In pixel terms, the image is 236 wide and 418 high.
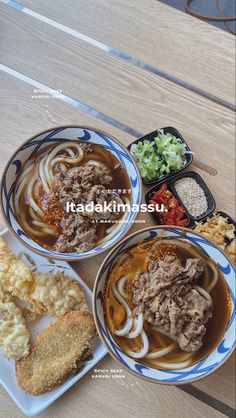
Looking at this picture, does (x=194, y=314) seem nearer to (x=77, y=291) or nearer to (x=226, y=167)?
(x=77, y=291)

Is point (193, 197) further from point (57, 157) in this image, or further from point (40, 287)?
point (40, 287)

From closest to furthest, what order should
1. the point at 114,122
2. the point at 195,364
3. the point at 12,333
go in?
the point at 195,364
the point at 12,333
the point at 114,122

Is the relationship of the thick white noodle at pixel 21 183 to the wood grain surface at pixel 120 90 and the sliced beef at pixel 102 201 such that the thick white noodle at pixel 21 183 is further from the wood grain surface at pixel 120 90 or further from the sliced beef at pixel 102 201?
the wood grain surface at pixel 120 90

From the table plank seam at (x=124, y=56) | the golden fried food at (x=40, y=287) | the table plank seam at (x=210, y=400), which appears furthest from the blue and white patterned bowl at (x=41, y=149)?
the table plank seam at (x=210, y=400)

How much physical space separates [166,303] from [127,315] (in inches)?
5.4

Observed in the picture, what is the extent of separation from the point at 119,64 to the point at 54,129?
0.39m

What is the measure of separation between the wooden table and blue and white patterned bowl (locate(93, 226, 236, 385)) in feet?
0.53

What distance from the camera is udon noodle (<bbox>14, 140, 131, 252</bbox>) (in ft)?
4.83

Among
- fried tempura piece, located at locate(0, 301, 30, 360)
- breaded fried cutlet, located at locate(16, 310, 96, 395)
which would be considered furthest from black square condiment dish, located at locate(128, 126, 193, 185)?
fried tempura piece, located at locate(0, 301, 30, 360)

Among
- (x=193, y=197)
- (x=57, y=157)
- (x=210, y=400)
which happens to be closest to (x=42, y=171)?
(x=57, y=157)

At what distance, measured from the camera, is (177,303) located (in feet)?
4.57

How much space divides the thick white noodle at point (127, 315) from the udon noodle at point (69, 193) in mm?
166

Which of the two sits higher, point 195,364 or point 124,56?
point 124,56

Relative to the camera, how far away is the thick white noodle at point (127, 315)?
4.65 ft
